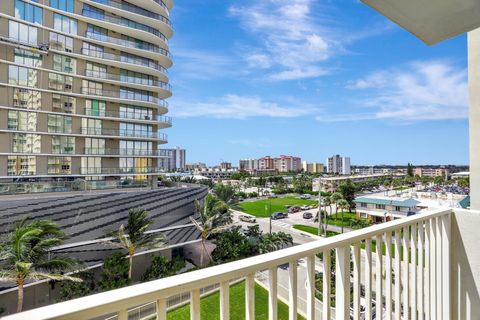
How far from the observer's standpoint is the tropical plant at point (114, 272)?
10.3m

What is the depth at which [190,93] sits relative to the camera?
2477 centimetres

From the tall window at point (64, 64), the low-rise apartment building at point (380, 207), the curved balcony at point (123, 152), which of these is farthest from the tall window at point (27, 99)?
the low-rise apartment building at point (380, 207)

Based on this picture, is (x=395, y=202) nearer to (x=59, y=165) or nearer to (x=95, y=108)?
(x=95, y=108)

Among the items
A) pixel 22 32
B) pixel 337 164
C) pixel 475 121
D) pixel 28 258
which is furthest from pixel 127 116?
pixel 337 164

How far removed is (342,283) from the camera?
3.55ft

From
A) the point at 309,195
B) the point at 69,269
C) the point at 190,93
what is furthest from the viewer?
the point at 309,195

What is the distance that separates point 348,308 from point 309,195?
42.0 metres

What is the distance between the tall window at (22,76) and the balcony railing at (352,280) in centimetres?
1704

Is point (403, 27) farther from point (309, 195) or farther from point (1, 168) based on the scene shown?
point (309, 195)

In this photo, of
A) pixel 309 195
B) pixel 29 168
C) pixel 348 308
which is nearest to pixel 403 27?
pixel 348 308

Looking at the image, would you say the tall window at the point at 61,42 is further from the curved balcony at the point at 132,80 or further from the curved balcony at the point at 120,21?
the curved balcony at the point at 120,21

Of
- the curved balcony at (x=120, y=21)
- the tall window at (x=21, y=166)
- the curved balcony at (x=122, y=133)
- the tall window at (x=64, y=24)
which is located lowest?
the tall window at (x=21, y=166)

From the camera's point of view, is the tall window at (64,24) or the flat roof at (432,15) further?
the tall window at (64,24)

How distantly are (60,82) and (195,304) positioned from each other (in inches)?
691
